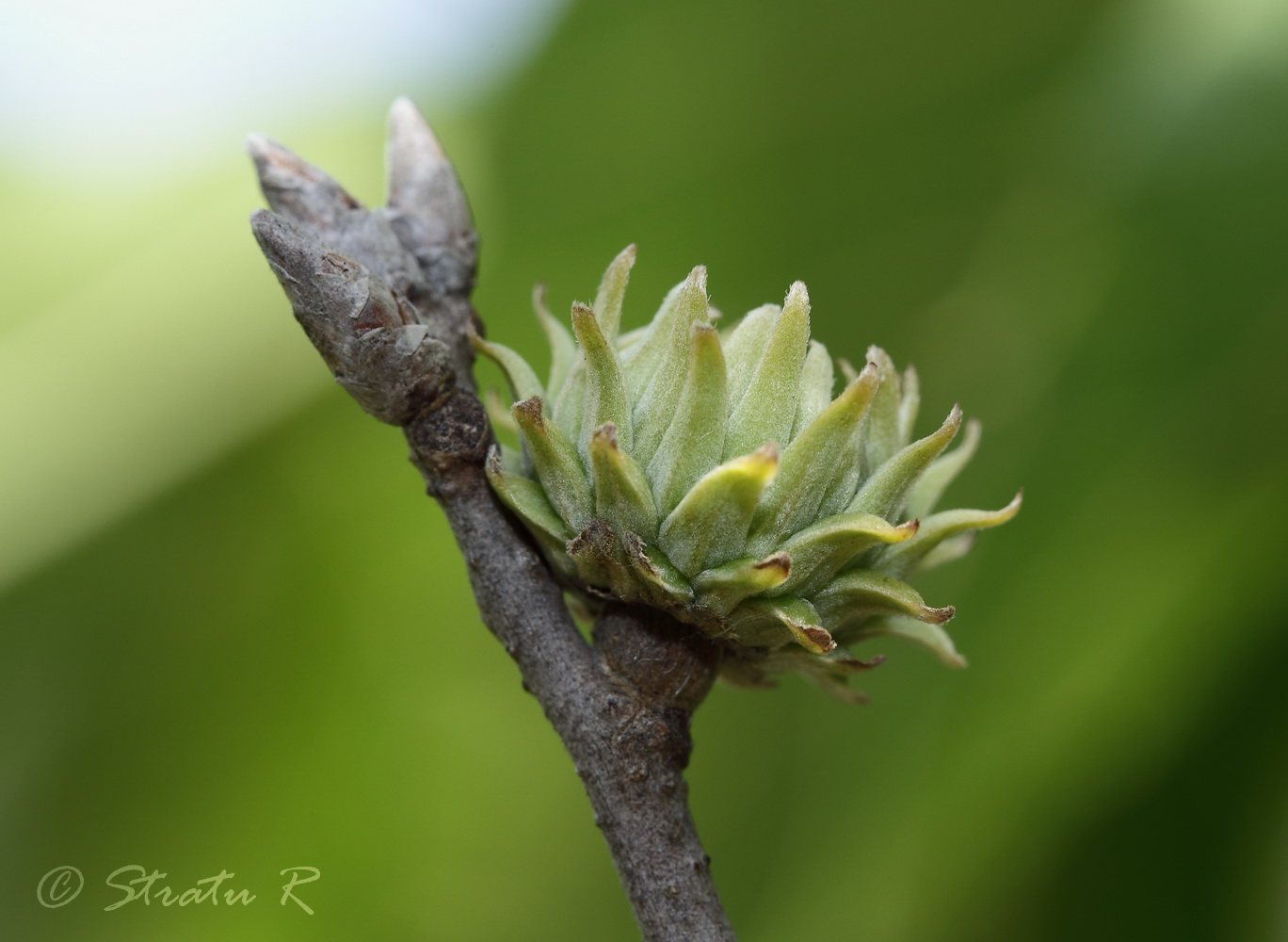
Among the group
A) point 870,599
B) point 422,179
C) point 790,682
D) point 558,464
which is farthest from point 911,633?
point 790,682

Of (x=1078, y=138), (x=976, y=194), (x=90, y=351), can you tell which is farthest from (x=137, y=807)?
(x=1078, y=138)

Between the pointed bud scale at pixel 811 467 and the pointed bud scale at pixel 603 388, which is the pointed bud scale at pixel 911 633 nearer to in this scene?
the pointed bud scale at pixel 811 467

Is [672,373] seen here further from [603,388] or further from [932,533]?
[932,533]

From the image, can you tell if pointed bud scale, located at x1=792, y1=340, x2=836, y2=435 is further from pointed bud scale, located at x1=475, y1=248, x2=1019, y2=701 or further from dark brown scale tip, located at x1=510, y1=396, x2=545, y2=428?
dark brown scale tip, located at x1=510, y1=396, x2=545, y2=428

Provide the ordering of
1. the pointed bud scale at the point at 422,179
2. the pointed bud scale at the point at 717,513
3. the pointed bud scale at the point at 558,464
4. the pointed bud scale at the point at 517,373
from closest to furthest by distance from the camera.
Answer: the pointed bud scale at the point at 717,513, the pointed bud scale at the point at 558,464, the pointed bud scale at the point at 517,373, the pointed bud scale at the point at 422,179

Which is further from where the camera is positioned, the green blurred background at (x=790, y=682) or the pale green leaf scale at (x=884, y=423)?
the green blurred background at (x=790, y=682)

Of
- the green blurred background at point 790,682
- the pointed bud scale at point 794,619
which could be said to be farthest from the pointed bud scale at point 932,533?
the green blurred background at point 790,682

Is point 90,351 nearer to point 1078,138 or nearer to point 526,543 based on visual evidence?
point 526,543
